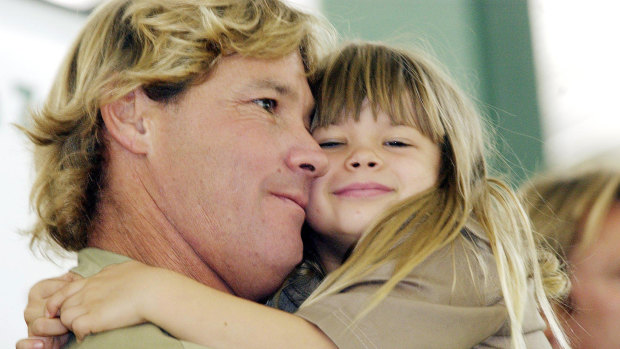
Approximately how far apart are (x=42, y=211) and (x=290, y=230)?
0.49m

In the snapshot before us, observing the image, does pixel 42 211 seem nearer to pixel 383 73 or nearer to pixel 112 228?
pixel 112 228

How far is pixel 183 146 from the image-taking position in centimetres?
141

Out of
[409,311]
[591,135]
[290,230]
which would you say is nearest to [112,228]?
[290,230]

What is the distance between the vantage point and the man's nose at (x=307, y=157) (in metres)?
1.47

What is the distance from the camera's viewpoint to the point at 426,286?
1.36 metres

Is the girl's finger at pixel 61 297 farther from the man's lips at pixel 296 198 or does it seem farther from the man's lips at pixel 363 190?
the man's lips at pixel 363 190

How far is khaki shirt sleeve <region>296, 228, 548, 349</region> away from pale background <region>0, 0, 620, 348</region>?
1.36 metres

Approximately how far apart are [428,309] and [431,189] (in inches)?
15.0

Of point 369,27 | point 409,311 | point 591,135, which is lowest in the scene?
point 591,135

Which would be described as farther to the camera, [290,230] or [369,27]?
[369,27]

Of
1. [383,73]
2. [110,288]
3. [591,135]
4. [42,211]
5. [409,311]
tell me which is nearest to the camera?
[110,288]

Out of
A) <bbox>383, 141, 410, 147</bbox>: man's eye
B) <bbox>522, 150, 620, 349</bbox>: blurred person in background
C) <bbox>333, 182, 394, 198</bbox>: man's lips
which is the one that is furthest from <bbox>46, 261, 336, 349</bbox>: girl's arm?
<bbox>522, 150, 620, 349</bbox>: blurred person in background

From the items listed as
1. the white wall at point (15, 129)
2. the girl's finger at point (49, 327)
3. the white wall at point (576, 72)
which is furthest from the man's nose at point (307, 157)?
the white wall at point (576, 72)

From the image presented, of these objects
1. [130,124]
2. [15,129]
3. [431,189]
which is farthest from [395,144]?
[15,129]
